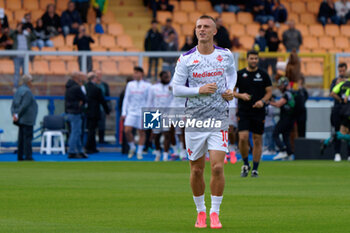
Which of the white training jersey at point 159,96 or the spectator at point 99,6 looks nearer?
the white training jersey at point 159,96

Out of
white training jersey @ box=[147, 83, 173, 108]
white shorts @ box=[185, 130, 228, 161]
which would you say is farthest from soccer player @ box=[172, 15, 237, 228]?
white training jersey @ box=[147, 83, 173, 108]

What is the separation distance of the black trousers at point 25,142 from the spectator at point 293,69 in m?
7.72

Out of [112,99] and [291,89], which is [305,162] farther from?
[112,99]

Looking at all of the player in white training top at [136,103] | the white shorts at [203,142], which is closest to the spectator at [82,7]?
the player in white training top at [136,103]

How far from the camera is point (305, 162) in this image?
21953 mm

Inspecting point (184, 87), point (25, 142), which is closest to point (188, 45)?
point (25, 142)

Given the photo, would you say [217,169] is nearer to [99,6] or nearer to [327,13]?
→ [99,6]

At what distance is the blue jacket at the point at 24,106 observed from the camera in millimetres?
22000

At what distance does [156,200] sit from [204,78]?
328 centimetres

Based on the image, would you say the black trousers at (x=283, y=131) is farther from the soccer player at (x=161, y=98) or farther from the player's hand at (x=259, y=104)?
the player's hand at (x=259, y=104)

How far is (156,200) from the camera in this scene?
39.9ft

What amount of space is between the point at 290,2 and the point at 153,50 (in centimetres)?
1065

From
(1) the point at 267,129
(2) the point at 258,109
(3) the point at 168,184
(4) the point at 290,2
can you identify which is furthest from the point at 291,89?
(4) the point at 290,2

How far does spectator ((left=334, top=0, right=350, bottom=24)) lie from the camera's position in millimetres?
34688
